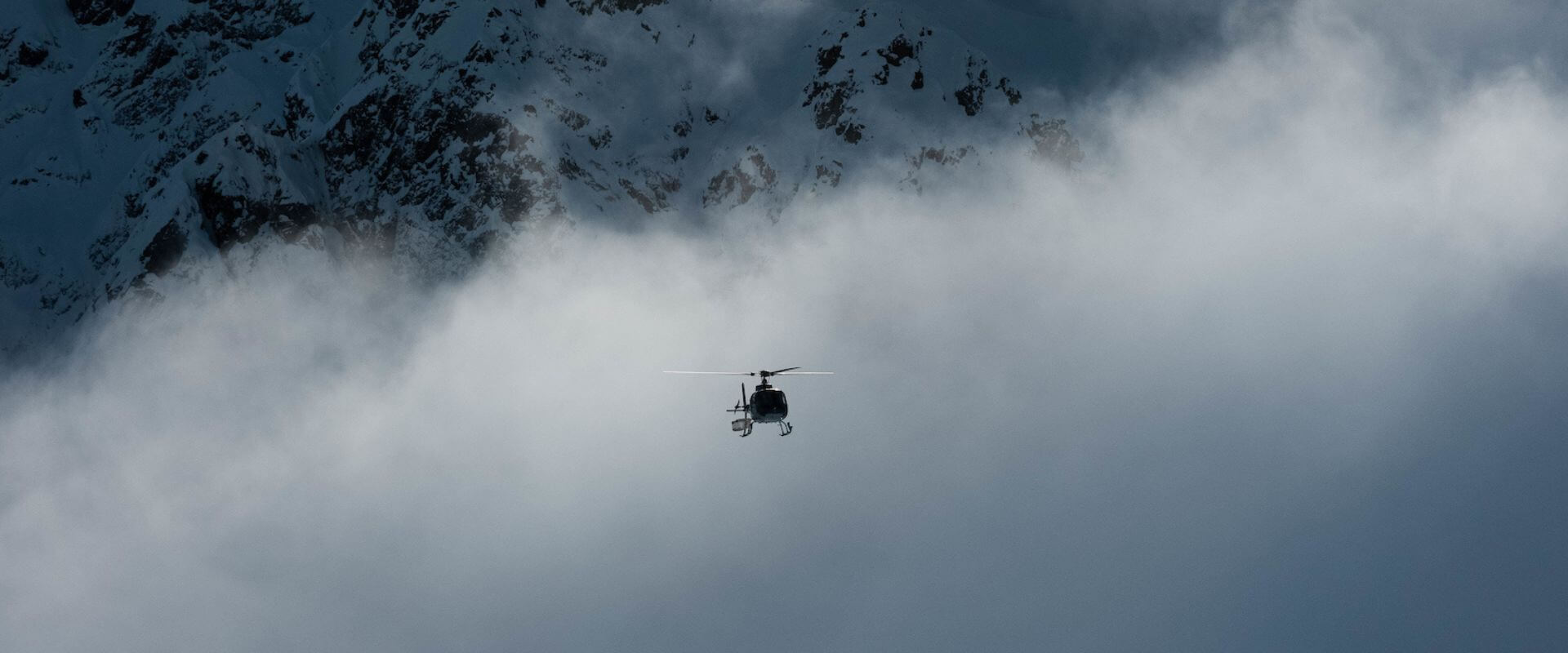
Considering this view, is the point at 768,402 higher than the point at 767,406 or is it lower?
higher
